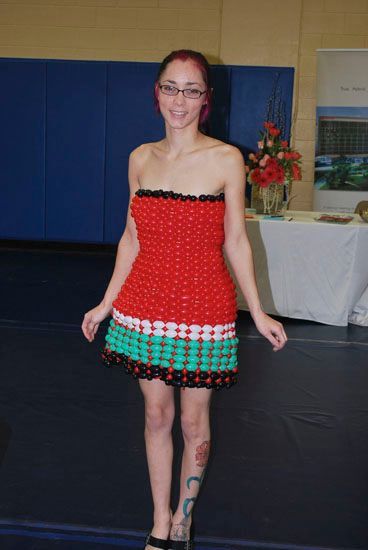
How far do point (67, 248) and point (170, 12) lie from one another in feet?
8.75

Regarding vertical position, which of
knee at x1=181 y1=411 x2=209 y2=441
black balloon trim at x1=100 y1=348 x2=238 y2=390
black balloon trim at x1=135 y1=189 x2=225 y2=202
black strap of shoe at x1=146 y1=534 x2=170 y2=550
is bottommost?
black strap of shoe at x1=146 y1=534 x2=170 y2=550

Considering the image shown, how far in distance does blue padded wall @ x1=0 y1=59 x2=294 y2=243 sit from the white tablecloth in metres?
2.66

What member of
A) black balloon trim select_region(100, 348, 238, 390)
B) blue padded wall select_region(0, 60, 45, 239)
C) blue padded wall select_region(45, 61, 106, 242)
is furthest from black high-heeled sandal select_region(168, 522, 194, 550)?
blue padded wall select_region(0, 60, 45, 239)

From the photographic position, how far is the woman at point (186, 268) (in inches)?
72.1

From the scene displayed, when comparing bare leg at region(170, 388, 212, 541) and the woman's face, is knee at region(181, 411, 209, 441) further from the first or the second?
the woman's face

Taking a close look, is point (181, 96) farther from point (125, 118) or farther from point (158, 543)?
point (125, 118)

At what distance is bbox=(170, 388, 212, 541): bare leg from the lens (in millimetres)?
1923

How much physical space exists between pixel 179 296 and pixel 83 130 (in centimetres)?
576

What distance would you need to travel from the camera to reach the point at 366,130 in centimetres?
677

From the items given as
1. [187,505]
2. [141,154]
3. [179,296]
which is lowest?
[187,505]

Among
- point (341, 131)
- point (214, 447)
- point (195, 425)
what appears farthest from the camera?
point (341, 131)

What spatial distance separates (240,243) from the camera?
1.92 m

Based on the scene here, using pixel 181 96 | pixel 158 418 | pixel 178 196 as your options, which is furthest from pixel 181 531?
pixel 181 96

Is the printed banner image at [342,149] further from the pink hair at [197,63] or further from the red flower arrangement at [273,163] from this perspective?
the pink hair at [197,63]
